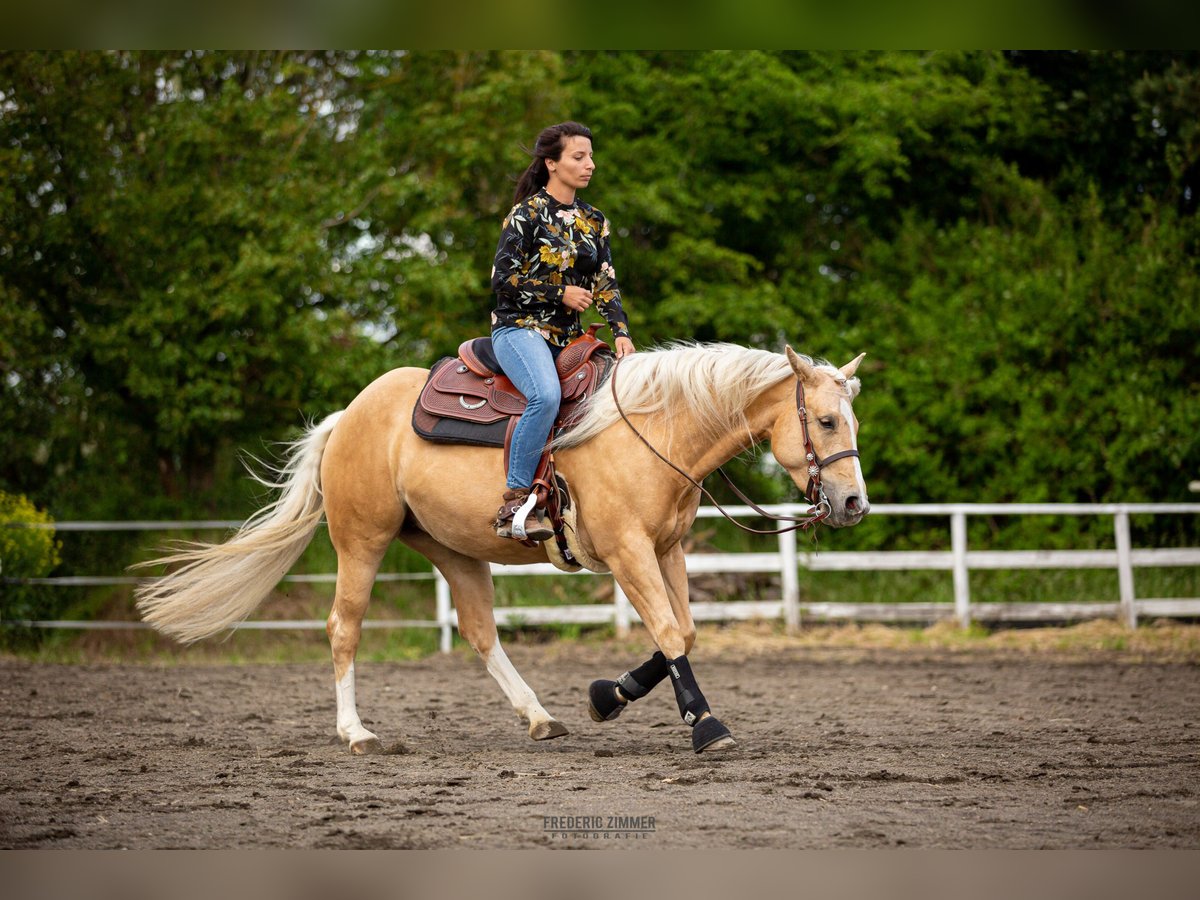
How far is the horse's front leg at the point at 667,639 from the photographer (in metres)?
5.02

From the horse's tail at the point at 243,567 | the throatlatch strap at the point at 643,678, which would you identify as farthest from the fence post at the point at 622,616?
the throatlatch strap at the point at 643,678

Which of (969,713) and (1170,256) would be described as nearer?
(969,713)

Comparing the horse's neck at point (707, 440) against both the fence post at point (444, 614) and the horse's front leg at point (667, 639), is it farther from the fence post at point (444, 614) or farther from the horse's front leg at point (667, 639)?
the fence post at point (444, 614)

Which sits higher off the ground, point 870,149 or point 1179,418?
point 870,149

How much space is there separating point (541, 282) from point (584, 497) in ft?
3.37

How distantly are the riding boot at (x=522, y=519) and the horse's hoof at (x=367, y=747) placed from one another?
1.24m

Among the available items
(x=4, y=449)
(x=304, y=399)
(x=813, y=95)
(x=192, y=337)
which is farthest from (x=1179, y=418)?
(x=4, y=449)

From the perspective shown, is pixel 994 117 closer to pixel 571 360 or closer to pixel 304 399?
pixel 304 399

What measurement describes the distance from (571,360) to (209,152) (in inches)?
363

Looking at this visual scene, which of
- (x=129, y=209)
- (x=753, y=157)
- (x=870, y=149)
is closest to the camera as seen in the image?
(x=129, y=209)

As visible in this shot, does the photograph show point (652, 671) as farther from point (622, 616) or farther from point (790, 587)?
point (790, 587)

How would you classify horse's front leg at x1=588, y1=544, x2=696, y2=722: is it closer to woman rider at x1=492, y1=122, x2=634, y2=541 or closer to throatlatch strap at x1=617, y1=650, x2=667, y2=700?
throatlatch strap at x1=617, y1=650, x2=667, y2=700

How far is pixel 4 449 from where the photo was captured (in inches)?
549

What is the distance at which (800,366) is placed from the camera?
16.3 ft
